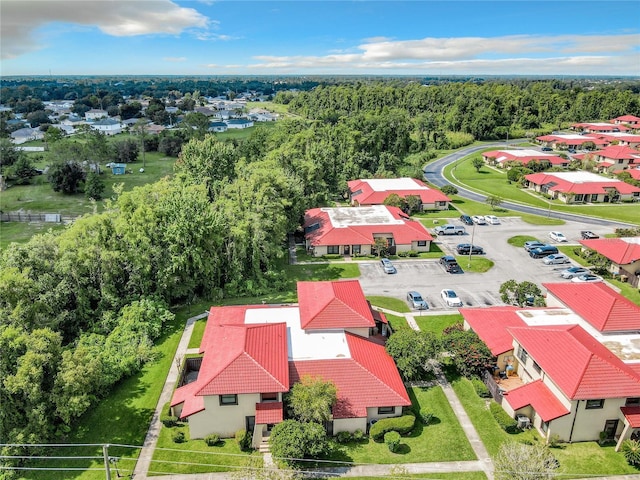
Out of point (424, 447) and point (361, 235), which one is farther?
point (361, 235)

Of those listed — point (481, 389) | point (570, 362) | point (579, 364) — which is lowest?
point (481, 389)

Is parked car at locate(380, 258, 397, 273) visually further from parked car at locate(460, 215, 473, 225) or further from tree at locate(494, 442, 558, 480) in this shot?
tree at locate(494, 442, 558, 480)

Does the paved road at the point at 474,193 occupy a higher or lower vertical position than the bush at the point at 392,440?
lower

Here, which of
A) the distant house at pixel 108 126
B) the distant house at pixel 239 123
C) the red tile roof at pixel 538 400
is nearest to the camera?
the red tile roof at pixel 538 400

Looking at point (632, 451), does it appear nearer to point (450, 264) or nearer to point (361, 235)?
point (450, 264)

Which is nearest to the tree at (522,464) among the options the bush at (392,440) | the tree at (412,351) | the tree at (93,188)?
the bush at (392,440)

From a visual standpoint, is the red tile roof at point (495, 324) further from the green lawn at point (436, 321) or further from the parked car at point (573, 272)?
the parked car at point (573, 272)

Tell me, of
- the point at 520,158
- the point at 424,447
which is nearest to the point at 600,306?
the point at 424,447

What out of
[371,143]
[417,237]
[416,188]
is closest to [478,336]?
[417,237]
